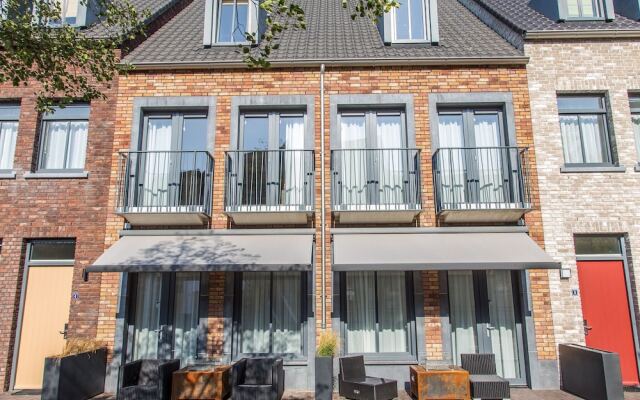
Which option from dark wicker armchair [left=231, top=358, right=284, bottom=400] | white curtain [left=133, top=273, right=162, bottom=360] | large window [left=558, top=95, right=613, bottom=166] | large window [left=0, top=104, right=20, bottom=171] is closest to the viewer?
dark wicker armchair [left=231, top=358, right=284, bottom=400]

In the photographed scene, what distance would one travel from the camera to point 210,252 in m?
8.80

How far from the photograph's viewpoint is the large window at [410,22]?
1148cm

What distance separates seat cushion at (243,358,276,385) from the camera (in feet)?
27.2

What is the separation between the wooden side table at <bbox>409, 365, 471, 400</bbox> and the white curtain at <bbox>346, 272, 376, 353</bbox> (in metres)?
1.65

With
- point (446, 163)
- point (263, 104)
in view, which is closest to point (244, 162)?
point (263, 104)

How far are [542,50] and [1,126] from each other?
12.8 m

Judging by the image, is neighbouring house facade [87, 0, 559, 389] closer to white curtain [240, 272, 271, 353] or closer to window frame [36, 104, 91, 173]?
white curtain [240, 272, 271, 353]

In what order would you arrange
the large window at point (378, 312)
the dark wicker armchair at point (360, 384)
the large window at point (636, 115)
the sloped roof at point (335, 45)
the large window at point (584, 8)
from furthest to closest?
the large window at point (584, 8)
the sloped roof at point (335, 45)
the large window at point (636, 115)
the large window at point (378, 312)
the dark wicker armchair at point (360, 384)

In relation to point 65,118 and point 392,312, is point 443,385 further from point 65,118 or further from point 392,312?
point 65,118

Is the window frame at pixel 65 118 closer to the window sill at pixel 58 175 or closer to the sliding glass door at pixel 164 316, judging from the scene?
the window sill at pixel 58 175

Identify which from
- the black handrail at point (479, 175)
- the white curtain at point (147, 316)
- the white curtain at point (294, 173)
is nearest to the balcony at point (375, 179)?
the black handrail at point (479, 175)

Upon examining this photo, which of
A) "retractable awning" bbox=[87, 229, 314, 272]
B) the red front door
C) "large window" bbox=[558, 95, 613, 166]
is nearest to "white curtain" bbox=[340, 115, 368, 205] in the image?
"retractable awning" bbox=[87, 229, 314, 272]

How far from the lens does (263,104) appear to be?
33.4ft

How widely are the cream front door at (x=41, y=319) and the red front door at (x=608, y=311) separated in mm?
10966
